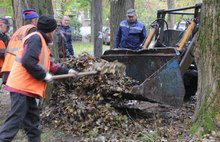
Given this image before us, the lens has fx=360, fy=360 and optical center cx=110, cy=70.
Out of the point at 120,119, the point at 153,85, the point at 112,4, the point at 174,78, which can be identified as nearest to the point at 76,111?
the point at 120,119

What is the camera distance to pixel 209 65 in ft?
15.7

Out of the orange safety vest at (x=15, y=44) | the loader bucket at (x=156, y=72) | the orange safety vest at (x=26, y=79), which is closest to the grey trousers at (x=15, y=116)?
the orange safety vest at (x=26, y=79)

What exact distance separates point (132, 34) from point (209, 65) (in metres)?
3.34

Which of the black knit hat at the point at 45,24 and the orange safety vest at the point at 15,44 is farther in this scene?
the orange safety vest at the point at 15,44

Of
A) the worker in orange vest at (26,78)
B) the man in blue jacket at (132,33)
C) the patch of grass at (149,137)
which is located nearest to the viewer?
the worker in orange vest at (26,78)

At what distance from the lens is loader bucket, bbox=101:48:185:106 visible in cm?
562

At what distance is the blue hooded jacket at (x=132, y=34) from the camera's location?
7893 mm

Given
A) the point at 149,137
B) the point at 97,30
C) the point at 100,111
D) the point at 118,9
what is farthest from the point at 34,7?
the point at 97,30

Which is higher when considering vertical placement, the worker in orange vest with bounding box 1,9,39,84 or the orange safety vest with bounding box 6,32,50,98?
the worker in orange vest with bounding box 1,9,39,84

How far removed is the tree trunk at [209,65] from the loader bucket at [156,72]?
84 cm

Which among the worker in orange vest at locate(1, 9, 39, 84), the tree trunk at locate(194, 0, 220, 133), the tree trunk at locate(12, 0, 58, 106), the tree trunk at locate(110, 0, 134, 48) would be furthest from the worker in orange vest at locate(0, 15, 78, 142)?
the tree trunk at locate(110, 0, 134, 48)

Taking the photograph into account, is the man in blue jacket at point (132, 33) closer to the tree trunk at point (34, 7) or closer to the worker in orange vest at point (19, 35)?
the tree trunk at point (34, 7)

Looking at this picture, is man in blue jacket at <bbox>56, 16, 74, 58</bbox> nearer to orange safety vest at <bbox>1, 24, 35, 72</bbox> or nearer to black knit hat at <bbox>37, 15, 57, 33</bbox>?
orange safety vest at <bbox>1, 24, 35, 72</bbox>

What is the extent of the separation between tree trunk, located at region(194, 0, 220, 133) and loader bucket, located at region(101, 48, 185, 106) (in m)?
0.84
